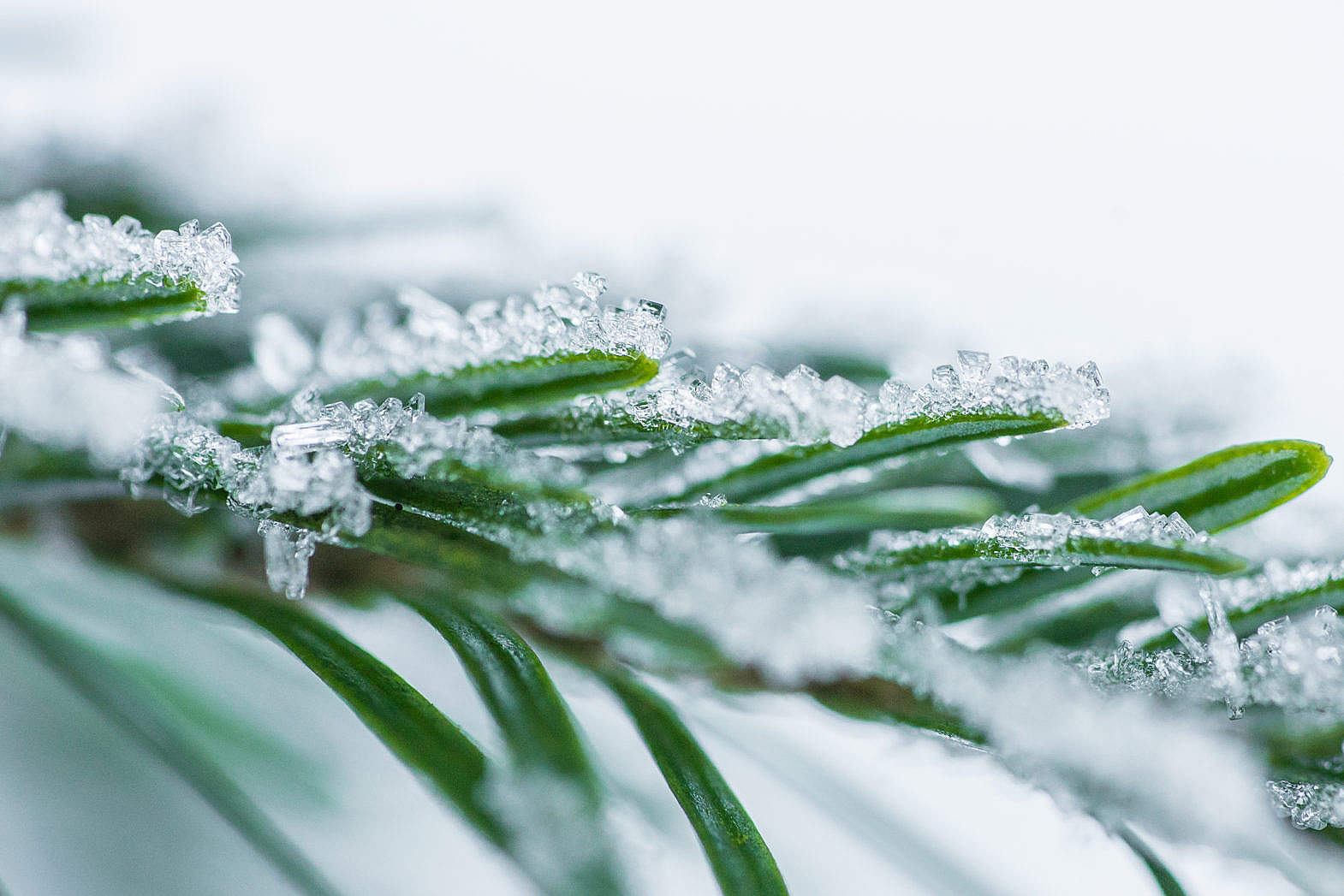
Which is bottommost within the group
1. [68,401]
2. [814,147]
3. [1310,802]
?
[1310,802]

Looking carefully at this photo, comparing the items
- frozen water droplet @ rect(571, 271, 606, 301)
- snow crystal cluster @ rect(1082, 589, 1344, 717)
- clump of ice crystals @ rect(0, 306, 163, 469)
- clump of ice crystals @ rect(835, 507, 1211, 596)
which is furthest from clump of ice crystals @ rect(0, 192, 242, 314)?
snow crystal cluster @ rect(1082, 589, 1344, 717)

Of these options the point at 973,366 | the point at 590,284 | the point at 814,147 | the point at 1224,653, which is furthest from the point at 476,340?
the point at 814,147

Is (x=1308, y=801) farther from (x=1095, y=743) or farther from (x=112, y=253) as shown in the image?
(x=112, y=253)

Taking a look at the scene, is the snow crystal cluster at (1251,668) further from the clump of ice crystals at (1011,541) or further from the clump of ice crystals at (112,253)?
the clump of ice crystals at (112,253)

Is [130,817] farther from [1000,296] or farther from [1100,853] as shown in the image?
[1000,296]

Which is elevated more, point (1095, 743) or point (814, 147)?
point (814, 147)

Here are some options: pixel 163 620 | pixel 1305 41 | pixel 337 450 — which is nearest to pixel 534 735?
pixel 337 450

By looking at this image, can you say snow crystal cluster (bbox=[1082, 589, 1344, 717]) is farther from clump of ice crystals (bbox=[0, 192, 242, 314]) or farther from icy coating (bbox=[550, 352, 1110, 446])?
clump of ice crystals (bbox=[0, 192, 242, 314])
